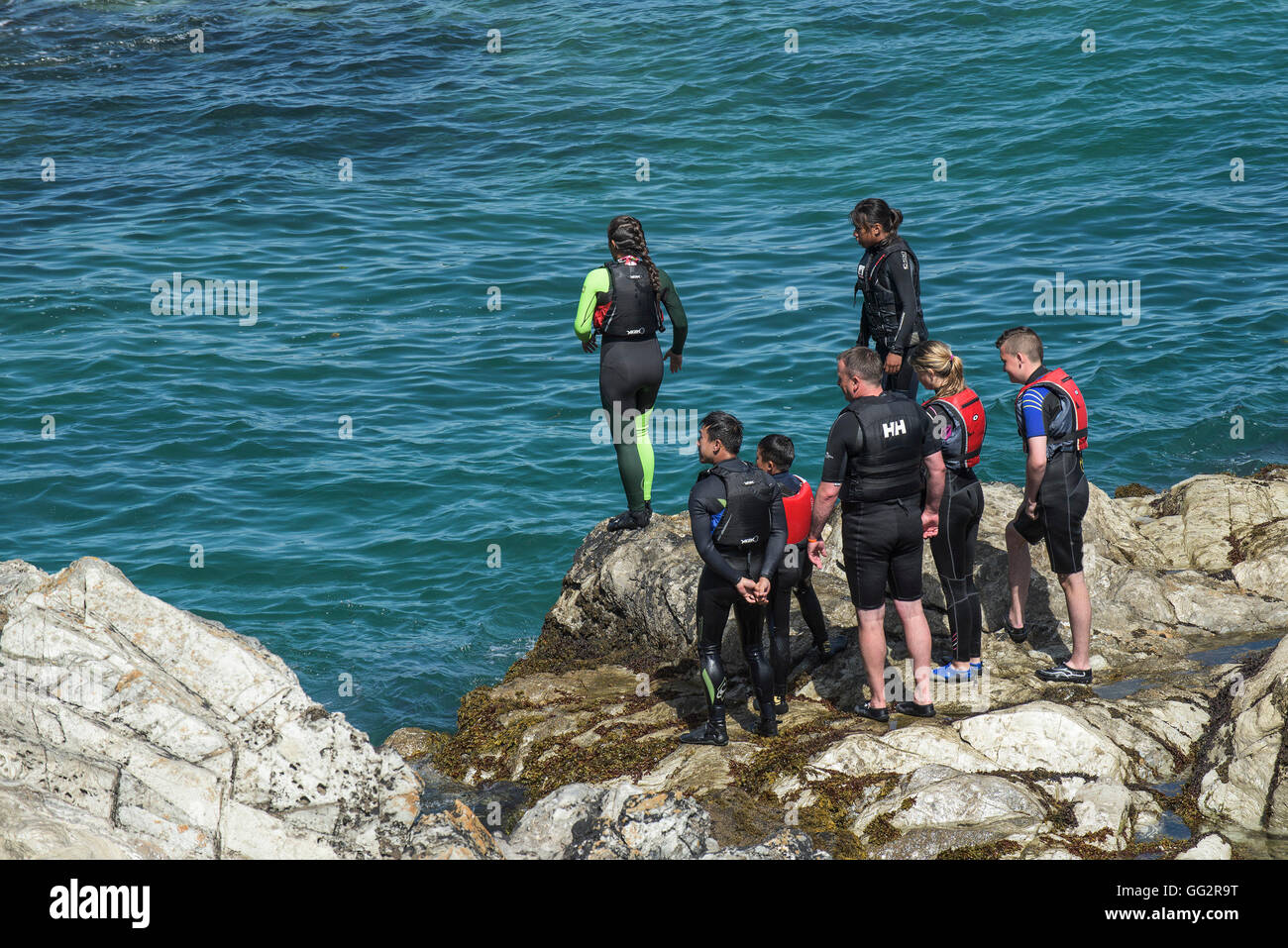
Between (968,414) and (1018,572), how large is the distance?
1.60 meters

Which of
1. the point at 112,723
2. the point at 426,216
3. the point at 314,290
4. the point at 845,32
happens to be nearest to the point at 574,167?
the point at 426,216

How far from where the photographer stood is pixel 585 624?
11.1 m

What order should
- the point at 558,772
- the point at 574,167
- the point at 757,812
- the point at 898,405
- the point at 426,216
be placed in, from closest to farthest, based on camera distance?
the point at 757,812 < the point at 898,405 < the point at 558,772 < the point at 426,216 < the point at 574,167

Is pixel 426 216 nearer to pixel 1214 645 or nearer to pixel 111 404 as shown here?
pixel 111 404

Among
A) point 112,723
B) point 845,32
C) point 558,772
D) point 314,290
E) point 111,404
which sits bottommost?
point 558,772

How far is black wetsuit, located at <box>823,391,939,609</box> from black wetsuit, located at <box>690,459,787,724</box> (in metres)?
0.51

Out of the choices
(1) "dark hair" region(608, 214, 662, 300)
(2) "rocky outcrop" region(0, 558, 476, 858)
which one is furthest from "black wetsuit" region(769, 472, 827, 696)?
(2) "rocky outcrop" region(0, 558, 476, 858)

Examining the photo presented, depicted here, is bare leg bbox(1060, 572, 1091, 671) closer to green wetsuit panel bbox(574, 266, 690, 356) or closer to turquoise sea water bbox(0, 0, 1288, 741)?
green wetsuit panel bbox(574, 266, 690, 356)

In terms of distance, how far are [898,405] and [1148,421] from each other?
389 inches

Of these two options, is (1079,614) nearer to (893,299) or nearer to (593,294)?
(893,299)

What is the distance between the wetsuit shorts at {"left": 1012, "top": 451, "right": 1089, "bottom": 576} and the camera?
8688 mm

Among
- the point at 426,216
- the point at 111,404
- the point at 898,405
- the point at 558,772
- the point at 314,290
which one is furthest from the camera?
the point at 426,216

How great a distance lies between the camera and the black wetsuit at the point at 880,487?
7.92 metres
